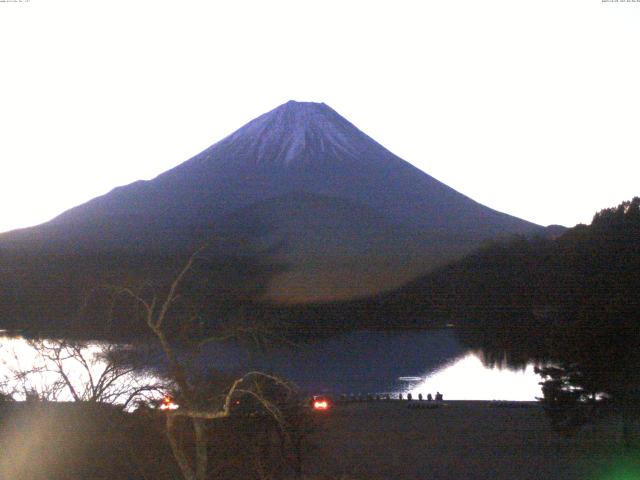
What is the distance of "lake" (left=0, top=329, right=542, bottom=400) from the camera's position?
19.2 meters

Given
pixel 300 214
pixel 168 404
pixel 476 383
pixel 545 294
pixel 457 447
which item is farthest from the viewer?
pixel 300 214

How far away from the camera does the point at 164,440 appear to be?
717cm

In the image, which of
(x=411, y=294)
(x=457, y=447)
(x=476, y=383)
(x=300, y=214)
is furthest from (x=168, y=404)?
(x=300, y=214)

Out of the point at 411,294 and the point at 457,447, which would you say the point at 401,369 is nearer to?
the point at 411,294

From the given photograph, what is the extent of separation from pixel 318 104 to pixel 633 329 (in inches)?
1972

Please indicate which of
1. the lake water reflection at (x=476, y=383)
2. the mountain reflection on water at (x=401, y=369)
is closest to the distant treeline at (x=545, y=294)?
the lake water reflection at (x=476, y=383)

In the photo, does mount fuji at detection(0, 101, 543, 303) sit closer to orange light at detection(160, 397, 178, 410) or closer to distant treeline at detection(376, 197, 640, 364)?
distant treeline at detection(376, 197, 640, 364)

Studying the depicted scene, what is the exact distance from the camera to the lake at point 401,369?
63.2 ft

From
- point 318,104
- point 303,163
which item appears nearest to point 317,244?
point 303,163

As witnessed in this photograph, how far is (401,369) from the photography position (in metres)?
23.9

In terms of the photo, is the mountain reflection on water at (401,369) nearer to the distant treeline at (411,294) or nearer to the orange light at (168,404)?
the distant treeline at (411,294)

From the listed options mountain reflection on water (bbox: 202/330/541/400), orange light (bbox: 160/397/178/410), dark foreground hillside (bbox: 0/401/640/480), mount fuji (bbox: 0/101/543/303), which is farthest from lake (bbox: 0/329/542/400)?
orange light (bbox: 160/397/178/410)

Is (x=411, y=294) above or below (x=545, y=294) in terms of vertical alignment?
above

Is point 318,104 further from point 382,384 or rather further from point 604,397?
point 604,397
